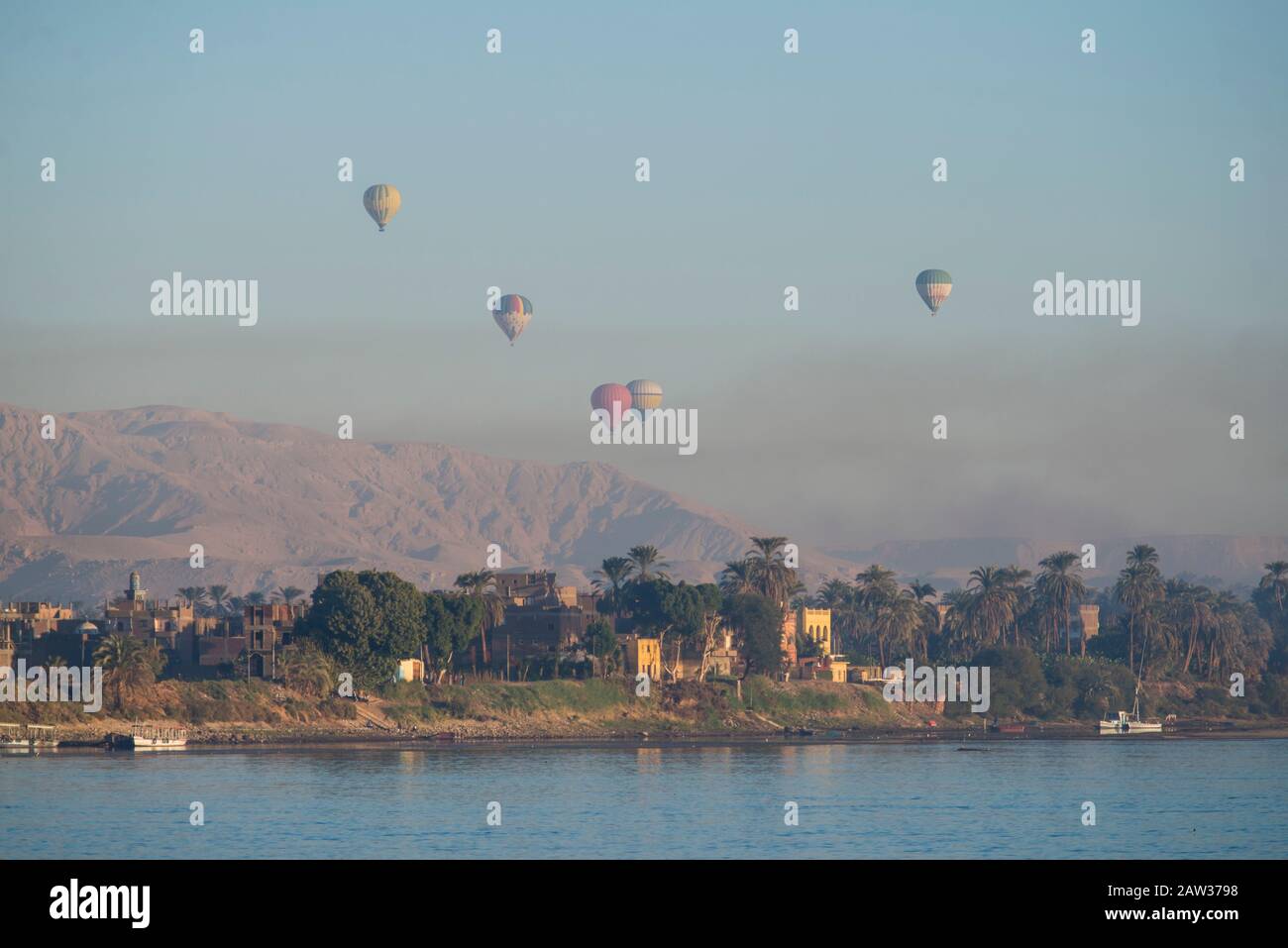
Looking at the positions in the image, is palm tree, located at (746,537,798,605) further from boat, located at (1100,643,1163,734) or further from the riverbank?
boat, located at (1100,643,1163,734)

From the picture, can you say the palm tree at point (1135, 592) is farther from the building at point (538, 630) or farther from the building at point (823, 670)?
the building at point (538, 630)

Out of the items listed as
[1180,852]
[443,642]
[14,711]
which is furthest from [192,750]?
[1180,852]

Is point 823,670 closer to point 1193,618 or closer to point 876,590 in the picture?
point 876,590

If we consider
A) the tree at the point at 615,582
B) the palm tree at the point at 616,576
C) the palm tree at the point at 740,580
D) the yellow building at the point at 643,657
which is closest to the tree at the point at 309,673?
the yellow building at the point at 643,657

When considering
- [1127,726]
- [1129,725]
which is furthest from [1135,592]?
[1127,726]

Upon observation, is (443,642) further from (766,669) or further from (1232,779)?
(1232,779)
